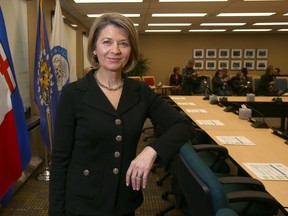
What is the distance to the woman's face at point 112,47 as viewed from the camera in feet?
3.44

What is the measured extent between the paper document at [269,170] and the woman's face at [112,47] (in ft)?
3.53

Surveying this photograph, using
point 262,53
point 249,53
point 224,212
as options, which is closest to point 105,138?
point 224,212

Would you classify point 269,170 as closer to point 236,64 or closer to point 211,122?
point 211,122

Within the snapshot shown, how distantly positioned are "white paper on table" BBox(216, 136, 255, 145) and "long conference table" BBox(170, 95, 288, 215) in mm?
39

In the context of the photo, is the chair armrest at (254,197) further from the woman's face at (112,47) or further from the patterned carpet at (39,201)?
the patterned carpet at (39,201)

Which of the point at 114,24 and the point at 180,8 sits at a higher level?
the point at 180,8

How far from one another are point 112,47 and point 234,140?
5.66 ft

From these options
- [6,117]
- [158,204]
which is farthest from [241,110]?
[6,117]

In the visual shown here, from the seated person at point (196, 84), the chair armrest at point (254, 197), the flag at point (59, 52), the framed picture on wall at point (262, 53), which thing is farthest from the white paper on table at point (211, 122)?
the framed picture on wall at point (262, 53)

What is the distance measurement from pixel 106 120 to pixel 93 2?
547cm

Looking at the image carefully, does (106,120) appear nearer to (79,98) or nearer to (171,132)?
(79,98)

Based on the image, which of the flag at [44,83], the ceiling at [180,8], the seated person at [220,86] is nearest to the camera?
the flag at [44,83]

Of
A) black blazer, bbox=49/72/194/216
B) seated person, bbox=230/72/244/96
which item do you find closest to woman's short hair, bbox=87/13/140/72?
black blazer, bbox=49/72/194/216

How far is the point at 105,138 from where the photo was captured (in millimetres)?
1064
